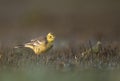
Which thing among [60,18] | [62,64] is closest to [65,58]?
[62,64]

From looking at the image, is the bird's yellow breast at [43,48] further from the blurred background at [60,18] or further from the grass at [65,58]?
the blurred background at [60,18]

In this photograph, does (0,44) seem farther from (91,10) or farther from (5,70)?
(91,10)

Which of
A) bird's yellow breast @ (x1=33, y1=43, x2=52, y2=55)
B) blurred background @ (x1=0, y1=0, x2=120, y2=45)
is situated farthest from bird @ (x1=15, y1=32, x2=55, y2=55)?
blurred background @ (x1=0, y1=0, x2=120, y2=45)

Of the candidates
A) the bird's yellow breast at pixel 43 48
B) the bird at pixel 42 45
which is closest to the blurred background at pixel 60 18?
the bird at pixel 42 45

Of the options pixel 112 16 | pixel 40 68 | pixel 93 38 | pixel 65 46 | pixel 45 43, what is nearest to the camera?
pixel 40 68

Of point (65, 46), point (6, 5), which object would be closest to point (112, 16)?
point (6, 5)

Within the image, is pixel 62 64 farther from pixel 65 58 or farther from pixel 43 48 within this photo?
pixel 43 48

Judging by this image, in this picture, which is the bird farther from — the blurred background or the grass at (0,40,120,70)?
the blurred background

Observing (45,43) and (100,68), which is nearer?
(100,68)
